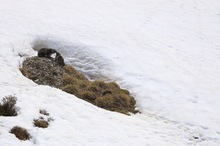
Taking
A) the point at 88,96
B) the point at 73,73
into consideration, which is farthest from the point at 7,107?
the point at 73,73

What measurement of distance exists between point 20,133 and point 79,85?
473 cm

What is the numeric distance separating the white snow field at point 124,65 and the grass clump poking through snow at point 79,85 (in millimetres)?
458

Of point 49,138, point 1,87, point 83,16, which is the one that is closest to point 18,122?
point 49,138

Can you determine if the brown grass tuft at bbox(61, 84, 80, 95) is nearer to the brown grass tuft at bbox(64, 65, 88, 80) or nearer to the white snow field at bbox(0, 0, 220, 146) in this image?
the white snow field at bbox(0, 0, 220, 146)

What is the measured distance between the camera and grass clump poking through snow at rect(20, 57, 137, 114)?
11258mm

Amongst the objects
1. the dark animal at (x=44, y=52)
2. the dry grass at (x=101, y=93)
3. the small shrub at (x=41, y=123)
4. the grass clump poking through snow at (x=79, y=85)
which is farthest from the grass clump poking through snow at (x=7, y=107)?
the dark animal at (x=44, y=52)

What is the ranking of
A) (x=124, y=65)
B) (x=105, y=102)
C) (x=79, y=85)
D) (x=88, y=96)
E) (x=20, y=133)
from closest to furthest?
(x=20, y=133), (x=105, y=102), (x=88, y=96), (x=79, y=85), (x=124, y=65)

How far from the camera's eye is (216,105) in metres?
11.8

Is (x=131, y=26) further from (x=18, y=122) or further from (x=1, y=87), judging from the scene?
(x=18, y=122)

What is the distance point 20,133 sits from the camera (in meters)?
7.42

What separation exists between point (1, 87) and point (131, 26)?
36.6 feet

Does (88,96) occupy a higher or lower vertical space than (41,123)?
lower

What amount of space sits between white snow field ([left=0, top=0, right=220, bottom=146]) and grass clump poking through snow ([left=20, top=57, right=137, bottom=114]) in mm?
458

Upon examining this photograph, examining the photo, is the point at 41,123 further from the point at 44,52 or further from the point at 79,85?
the point at 44,52
